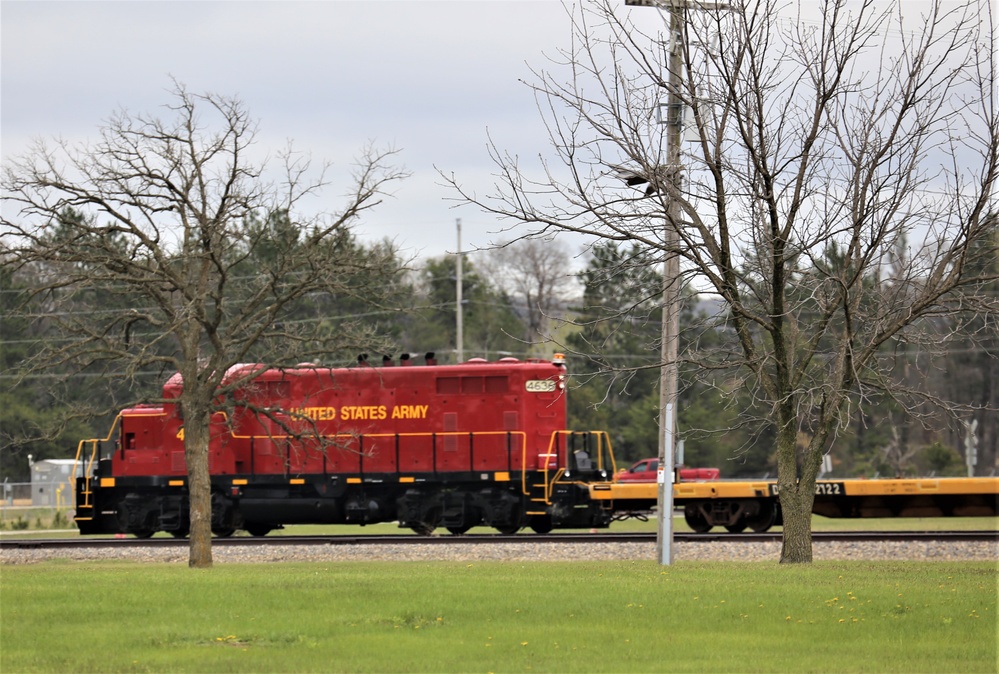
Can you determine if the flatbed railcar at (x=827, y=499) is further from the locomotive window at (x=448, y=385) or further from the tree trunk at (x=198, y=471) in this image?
the tree trunk at (x=198, y=471)

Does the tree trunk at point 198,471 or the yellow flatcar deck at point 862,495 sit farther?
the yellow flatcar deck at point 862,495

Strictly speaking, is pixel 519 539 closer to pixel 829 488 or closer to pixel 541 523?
pixel 541 523

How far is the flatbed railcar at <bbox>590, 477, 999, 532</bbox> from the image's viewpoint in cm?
2622

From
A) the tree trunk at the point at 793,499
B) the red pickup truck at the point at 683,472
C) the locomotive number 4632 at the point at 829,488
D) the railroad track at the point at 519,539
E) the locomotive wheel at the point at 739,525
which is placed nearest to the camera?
the tree trunk at the point at 793,499

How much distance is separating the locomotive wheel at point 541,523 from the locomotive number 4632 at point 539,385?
293 cm

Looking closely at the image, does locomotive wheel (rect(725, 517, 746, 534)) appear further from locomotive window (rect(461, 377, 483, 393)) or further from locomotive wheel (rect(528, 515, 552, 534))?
locomotive window (rect(461, 377, 483, 393))

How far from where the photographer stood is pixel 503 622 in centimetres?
1194

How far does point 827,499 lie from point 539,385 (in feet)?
22.9

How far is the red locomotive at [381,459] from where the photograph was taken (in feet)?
90.3

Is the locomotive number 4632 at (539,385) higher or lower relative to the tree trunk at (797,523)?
higher

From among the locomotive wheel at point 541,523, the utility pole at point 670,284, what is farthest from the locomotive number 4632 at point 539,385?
the utility pole at point 670,284

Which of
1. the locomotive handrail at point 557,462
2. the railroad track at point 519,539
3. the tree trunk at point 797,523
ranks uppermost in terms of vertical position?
the locomotive handrail at point 557,462

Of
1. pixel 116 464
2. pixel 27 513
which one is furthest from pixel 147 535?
pixel 27 513

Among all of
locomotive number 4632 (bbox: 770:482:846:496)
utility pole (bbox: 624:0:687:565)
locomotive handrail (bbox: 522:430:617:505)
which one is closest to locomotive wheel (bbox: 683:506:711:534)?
locomotive number 4632 (bbox: 770:482:846:496)
